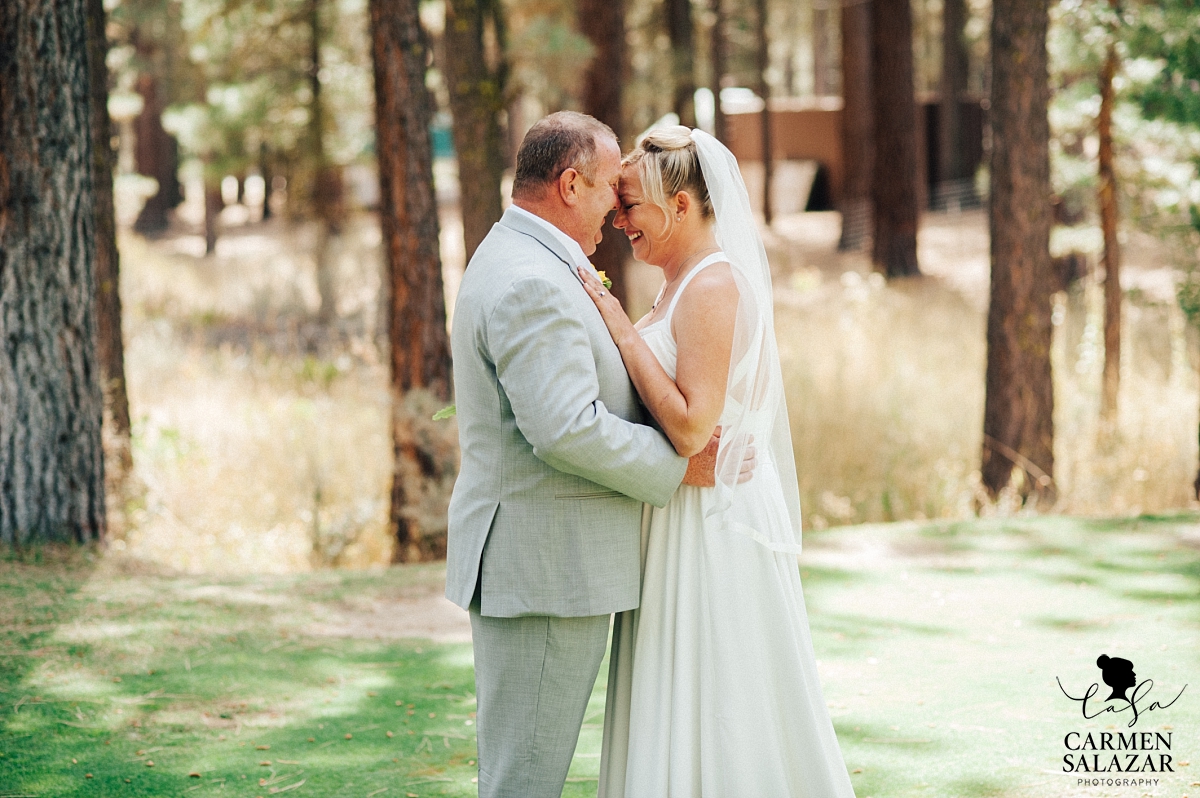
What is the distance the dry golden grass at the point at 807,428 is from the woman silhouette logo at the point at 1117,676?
10.8 feet

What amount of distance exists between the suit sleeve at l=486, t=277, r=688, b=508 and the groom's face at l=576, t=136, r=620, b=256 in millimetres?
281

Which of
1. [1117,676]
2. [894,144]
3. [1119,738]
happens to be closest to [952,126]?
[894,144]

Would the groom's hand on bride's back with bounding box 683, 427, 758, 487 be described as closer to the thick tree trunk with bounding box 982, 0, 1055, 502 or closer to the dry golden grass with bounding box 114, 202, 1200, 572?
the dry golden grass with bounding box 114, 202, 1200, 572

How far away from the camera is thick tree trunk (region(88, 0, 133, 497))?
805cm

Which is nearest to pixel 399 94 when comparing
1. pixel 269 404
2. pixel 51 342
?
pixel 51 342

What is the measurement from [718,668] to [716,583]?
226 mm

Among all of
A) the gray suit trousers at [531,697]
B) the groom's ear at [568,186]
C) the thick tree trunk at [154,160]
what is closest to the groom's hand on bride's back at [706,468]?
the gray suit trousers at [531,697]

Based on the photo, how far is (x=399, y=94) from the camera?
25.4ft

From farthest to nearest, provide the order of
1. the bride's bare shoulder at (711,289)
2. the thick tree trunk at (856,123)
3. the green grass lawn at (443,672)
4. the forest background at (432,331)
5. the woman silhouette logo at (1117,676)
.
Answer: the thick tree trunk at (856,123)
the forest background at (432,331)
the woman silhouette logo at (1117,676)
the green grass lawn at (443,672)
the bride's bare shoulder at (711,289)

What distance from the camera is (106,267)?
8.19 meters

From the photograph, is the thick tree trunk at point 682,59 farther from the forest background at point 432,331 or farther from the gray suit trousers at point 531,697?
the gray suit trousers at point 531,697

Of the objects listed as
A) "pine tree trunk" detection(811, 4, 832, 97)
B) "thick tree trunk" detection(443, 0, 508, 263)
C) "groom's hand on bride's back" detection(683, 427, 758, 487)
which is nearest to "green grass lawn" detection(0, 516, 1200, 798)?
"groom's hand on bride's back" detection(683, 427, 758, 487)

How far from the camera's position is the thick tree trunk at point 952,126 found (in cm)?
2502

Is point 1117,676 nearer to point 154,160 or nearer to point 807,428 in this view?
point 807,428
